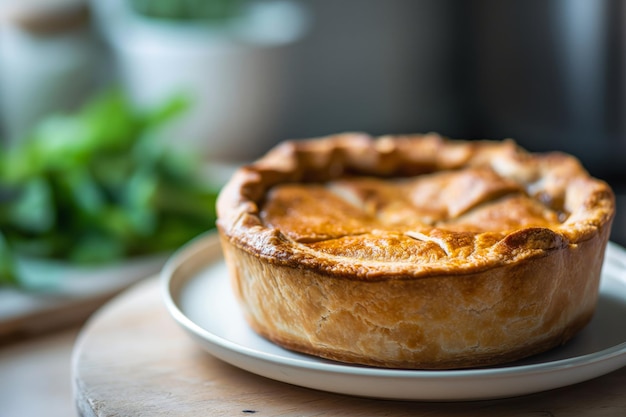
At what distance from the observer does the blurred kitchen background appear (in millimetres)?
3492

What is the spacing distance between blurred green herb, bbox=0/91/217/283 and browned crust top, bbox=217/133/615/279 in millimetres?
843

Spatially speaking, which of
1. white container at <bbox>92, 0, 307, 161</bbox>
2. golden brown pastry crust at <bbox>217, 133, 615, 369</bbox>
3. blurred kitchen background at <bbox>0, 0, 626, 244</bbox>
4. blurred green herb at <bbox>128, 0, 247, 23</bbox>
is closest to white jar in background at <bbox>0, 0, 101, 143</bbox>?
blurred kitchen background at <bbox>0, 0, 626, 244</bbox>

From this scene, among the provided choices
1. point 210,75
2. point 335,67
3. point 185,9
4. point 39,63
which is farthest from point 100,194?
point 335,67

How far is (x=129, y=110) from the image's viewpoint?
3.12 m

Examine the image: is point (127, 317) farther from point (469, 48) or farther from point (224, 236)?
point (469, 48)

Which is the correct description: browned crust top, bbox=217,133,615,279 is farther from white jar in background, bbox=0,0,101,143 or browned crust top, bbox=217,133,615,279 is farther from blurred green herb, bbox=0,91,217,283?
white jar in background, bbox=0,0,101,143

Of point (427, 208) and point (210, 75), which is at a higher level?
point (427, 208)

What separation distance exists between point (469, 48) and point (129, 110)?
7.70 feet

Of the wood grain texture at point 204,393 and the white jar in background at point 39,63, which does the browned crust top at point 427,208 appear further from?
the white jar in background at point 39,63

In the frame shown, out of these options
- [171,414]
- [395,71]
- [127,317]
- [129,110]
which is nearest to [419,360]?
[171,414]

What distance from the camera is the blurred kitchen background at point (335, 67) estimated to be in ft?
11.5

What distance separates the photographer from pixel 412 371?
4.41ft

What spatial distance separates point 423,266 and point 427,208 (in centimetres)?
49

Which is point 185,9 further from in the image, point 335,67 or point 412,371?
point 412,371
